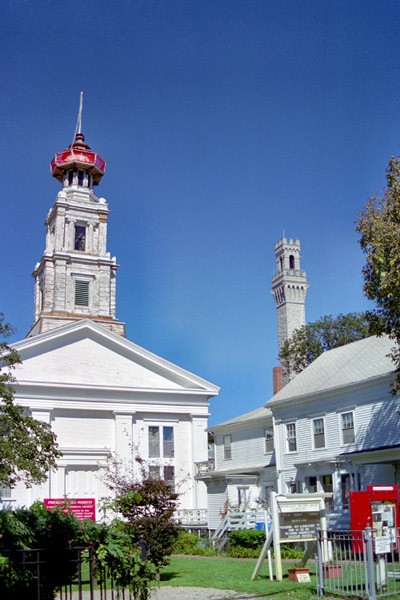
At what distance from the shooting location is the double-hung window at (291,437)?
3483 cm

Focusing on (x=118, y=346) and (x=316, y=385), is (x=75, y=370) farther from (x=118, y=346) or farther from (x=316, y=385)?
(x=316, y=385)

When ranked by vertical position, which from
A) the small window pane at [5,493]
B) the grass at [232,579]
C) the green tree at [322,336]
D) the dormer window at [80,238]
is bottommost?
the grass at [232,579]

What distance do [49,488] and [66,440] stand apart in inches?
114

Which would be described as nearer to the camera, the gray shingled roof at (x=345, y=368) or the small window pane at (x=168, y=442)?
the gray shingled roof at (x=345, y=368)

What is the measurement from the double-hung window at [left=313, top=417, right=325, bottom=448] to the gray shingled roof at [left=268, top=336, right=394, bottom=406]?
1449 millimetres

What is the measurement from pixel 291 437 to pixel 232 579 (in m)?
18.4

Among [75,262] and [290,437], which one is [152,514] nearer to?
[290,437]

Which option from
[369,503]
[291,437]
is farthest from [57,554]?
[291,437]

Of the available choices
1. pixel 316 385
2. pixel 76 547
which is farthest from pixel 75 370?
pixel 76 547

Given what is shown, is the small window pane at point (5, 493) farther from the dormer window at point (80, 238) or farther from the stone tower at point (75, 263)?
the dormer window at point (80, 238)

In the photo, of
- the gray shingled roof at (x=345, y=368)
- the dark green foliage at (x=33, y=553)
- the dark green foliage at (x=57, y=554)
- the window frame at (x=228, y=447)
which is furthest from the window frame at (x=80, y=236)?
the dark green foliage at (x=57, y=554)

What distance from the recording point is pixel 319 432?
33.1m

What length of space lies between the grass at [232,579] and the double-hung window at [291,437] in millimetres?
11335

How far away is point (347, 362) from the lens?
34.2m
